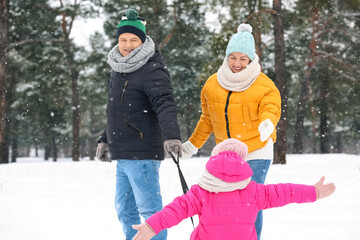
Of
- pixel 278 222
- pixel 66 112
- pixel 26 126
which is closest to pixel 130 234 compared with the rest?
pixel 278 222

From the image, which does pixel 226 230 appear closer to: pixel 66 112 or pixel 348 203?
pixel 348 203

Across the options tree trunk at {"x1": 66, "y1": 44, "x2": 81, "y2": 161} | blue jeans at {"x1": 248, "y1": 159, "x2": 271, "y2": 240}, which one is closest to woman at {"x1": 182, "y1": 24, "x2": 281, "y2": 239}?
blue jeans at {"x1": 248, "y1": 159, "x2": 271, "y2": 240}

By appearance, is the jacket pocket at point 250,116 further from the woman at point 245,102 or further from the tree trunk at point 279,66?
the tree trunk at point 279,66

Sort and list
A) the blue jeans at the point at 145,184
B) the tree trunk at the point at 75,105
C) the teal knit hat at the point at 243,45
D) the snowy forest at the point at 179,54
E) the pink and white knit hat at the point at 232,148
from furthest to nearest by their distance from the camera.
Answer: the tree trunk at the point at 75,105
the snowy forest at the point at 179,54
the teal knit hat at the point at 243,45
the blue jeans at the point at 145,184
the pink and white knit hat at the point at 232,148

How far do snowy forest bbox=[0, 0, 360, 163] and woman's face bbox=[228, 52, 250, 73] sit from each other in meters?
13.9

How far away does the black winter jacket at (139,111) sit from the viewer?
380cm

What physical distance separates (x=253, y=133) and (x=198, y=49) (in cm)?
2694

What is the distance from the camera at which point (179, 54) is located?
32031 millimetres

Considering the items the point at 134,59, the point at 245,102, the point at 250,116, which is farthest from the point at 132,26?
the point at 250,116

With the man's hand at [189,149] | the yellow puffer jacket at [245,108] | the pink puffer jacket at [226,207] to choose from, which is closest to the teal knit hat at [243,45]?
the yellow puffer jacket at [245,108]

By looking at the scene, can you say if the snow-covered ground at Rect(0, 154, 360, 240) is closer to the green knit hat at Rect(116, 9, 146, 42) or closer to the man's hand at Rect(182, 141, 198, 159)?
the man's hand at Rect(182, 141, 198, 159)

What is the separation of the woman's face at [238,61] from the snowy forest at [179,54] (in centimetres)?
1389

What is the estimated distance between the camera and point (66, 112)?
36.4 m

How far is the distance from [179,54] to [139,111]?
93.6 feet
